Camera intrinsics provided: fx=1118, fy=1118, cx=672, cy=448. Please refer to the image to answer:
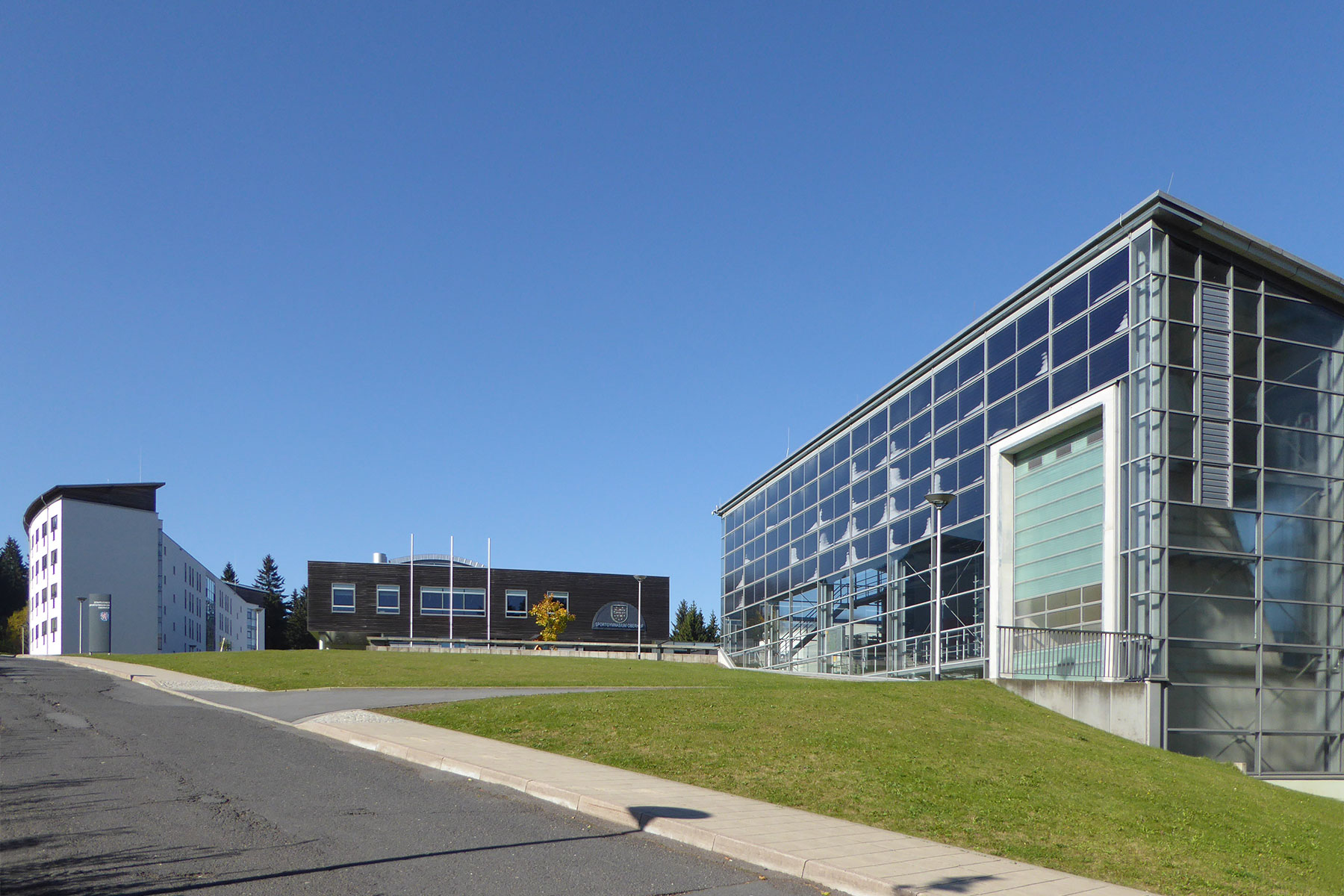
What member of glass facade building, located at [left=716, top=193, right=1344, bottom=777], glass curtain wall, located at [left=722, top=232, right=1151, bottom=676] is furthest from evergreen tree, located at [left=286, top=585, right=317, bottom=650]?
glass facade building, located at [left=716, top=193, right=1344, bottom=777]

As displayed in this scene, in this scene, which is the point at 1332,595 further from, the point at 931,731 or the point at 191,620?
the point at 191,620

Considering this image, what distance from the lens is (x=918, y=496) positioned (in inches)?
1576

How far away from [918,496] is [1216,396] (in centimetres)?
1245

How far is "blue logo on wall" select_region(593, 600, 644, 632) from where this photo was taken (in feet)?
278

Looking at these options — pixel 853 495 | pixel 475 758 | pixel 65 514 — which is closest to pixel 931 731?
pixel 475 758

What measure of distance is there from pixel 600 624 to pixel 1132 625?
59.7 metres

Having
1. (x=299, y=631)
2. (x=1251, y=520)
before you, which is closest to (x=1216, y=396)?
(x=1251, y=520)

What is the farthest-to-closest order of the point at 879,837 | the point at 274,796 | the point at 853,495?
the point at 853,495 → the point at 274,796 → the point at 879,837

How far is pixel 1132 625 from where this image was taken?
2812 cm

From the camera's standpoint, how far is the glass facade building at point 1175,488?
28.2 metres

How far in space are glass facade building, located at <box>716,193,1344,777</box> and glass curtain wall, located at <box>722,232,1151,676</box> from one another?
0.44 feet

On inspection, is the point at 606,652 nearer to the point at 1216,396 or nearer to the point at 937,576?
the point at 937,576

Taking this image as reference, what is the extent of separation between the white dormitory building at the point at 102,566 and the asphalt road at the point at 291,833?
269ft

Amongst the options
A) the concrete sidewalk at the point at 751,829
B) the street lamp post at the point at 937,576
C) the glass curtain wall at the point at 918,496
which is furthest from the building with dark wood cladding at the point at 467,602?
the concrete sidewalk at the point at 751,829
